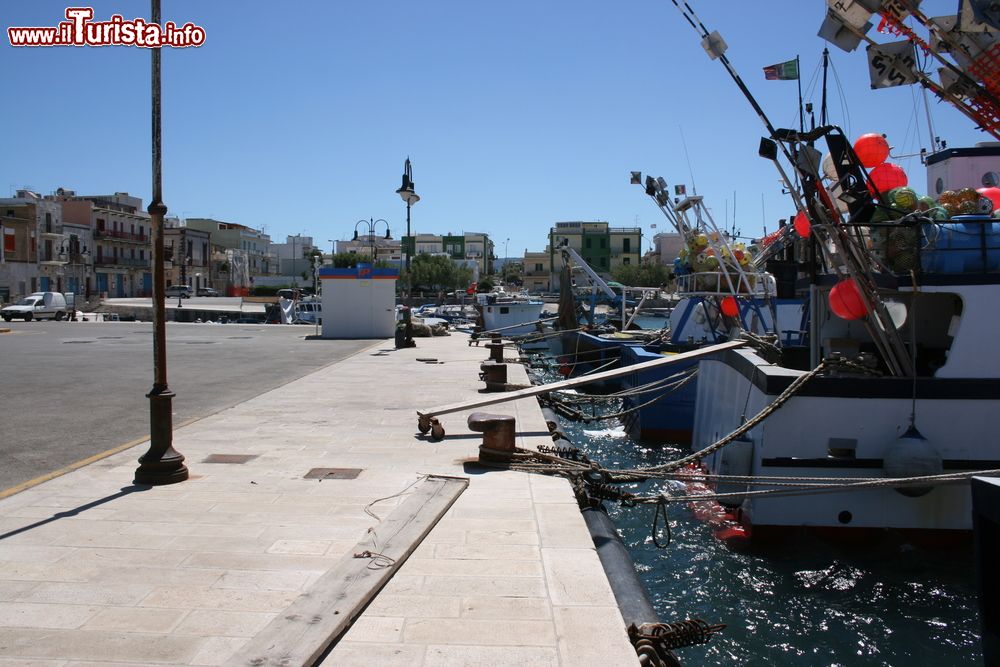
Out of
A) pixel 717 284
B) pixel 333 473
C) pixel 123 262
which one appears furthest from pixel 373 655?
pixel 123 262

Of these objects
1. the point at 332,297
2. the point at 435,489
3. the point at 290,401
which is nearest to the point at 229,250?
the point at 332,297

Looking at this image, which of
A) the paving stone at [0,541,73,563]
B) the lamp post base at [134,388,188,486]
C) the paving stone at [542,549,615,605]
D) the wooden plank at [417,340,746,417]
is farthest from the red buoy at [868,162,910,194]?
the paving stone at [0,541,73,563]

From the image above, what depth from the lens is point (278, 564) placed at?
5340 mm

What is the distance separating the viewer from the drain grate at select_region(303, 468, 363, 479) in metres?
7.81

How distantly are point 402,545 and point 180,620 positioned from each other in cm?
162

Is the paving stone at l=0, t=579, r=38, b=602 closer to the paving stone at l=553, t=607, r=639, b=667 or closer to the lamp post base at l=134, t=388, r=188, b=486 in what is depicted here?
the lamp post base at l=134, t=388, r=188, b=486

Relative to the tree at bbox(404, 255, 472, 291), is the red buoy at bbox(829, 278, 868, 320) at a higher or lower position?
lower

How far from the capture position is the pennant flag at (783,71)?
995cm

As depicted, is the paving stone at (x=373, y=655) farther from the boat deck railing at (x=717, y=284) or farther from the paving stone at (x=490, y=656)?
the boat deck railing at (x=717, y=284)

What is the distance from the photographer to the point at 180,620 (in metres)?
4.42

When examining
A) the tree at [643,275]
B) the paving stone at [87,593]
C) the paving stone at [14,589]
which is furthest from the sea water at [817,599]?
the tree at [643,275]

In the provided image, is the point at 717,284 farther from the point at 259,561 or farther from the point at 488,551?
the point at 259,561

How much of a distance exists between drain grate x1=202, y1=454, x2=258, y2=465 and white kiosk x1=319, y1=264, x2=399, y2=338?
67.8ft

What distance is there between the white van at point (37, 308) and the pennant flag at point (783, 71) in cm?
4284
